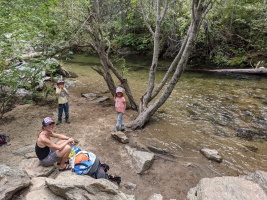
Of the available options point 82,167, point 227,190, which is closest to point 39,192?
point 82,167

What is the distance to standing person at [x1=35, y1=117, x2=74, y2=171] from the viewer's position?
477cm

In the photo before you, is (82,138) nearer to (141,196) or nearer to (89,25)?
(141,196)

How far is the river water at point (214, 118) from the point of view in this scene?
6.71 metres

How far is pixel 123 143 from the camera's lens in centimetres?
680

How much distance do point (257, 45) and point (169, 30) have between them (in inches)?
278

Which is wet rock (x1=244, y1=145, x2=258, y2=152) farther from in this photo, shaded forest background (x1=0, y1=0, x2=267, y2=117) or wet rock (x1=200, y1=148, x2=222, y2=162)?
shaded forest background (x1=0, y1=0, x2=267, y2=117)

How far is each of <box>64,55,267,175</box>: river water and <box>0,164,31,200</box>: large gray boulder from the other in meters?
3.88

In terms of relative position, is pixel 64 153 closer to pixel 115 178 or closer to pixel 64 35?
pixel 115 178

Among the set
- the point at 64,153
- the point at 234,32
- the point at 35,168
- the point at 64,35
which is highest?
the point at 234,32

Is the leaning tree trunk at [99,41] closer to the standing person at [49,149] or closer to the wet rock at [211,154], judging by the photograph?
the wet rock at [211,154]

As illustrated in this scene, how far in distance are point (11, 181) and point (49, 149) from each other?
1.25 metres

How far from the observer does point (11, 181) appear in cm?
379

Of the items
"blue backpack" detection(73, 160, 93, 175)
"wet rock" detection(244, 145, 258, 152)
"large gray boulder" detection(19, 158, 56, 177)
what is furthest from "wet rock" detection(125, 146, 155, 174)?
"wet rock" detection(244, 145, 258, 152)

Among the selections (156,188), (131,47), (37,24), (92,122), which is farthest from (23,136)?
(131,47)
